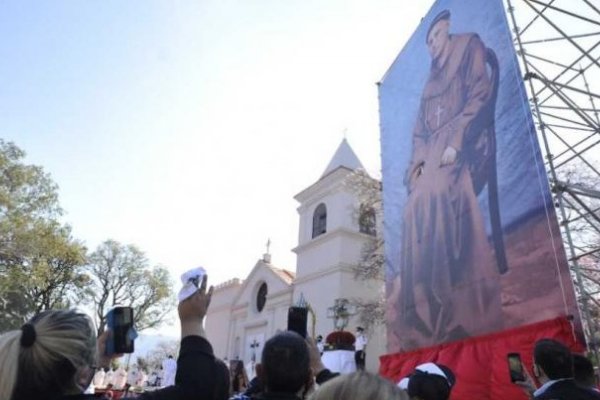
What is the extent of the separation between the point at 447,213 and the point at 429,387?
5.64 meters

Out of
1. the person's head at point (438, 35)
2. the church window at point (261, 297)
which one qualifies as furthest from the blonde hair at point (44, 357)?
the church window at point (261, 297)

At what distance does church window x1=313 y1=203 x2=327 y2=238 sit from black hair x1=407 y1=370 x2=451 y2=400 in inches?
760

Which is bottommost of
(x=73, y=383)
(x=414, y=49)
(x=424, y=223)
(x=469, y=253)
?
(x=73, y=383)

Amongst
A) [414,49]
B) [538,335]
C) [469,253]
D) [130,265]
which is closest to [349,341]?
[538,335]

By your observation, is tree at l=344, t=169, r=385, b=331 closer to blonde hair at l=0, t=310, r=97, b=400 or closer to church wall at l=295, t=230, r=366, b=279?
church wall at l=295, t=230, r=366, b=279

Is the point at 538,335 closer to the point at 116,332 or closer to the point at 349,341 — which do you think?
the point at 349,341

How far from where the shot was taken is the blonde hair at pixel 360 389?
109 cm

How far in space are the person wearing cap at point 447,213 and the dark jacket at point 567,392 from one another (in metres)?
3.62

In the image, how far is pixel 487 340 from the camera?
5996mm

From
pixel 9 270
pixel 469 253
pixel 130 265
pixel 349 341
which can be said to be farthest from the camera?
pixel 130 265

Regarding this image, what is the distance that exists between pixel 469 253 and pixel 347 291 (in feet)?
40.9

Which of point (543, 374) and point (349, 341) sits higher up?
point (349, 341)

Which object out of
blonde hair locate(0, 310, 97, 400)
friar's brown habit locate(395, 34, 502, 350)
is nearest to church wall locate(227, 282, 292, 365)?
friar's brown habit locate(395, 34, 502, 350)

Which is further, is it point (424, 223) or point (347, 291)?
point (347, 291)
